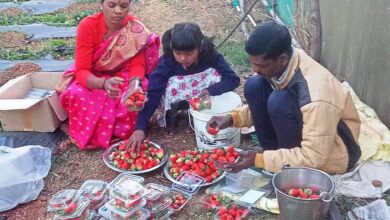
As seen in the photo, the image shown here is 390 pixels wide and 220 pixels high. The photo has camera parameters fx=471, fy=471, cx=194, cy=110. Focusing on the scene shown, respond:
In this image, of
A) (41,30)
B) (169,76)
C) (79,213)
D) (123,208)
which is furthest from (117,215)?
(41,30)

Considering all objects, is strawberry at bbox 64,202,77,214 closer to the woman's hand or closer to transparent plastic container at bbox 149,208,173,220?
transparent plastic container at bbox 149,208,173,220

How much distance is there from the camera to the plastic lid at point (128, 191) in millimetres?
2584

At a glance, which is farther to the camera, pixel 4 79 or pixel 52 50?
pixel 52 50

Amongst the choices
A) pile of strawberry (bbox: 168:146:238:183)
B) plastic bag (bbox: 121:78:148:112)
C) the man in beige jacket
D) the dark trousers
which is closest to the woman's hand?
plastic bag (bbox: 121:78:148:112)

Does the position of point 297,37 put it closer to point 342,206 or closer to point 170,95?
point 170,95

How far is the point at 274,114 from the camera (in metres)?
2.77

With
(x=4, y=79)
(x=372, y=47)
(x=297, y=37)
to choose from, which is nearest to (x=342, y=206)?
(x=372, y=47)

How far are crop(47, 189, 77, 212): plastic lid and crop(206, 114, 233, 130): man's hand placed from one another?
3.16ft

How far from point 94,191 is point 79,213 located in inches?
9.1

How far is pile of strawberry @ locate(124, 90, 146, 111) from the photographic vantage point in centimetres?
336

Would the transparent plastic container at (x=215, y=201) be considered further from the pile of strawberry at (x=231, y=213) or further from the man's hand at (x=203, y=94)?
the man's hand at (x=203, y=94)

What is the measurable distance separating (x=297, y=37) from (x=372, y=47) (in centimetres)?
124

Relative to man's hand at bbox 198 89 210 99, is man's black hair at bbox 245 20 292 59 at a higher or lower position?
higher

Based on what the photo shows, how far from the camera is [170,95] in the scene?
12.2ft
